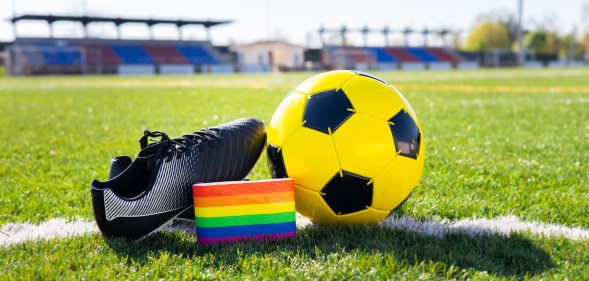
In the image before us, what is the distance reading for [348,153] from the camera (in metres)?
2.32

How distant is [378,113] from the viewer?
7.84 feet

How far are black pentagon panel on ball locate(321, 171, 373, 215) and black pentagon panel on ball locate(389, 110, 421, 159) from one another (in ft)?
0.72

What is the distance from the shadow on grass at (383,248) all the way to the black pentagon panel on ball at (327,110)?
0.44 meters

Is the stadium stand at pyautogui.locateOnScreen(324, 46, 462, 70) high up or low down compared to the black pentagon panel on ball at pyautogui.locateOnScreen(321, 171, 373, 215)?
up

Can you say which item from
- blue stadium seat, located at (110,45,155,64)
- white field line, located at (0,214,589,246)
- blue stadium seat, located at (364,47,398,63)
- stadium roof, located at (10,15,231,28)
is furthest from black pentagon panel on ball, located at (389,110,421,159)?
blue stadium seat, located at (364,47,398,63)

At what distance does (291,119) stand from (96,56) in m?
49.5

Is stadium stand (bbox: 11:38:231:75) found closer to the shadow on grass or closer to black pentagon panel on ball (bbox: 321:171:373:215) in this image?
the shadow on grass

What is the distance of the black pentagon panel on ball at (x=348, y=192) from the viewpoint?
232 centimetres

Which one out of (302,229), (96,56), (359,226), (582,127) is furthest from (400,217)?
(96,56)

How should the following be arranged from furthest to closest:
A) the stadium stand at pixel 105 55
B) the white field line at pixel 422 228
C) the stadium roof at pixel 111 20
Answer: the stadium roof at pixel 111 20 < the stadium stand at pixel 105 55 < the white field line at pixel 422 228

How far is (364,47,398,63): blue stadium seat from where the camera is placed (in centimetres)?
6088

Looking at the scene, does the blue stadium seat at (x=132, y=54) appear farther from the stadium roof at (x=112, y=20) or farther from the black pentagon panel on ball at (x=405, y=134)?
the black pentagon panel on ball at (x=405, y=134)

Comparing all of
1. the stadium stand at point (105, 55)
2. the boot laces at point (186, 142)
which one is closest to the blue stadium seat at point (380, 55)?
the stadium stand at point (105, 55)

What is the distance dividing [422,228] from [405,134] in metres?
0.41
